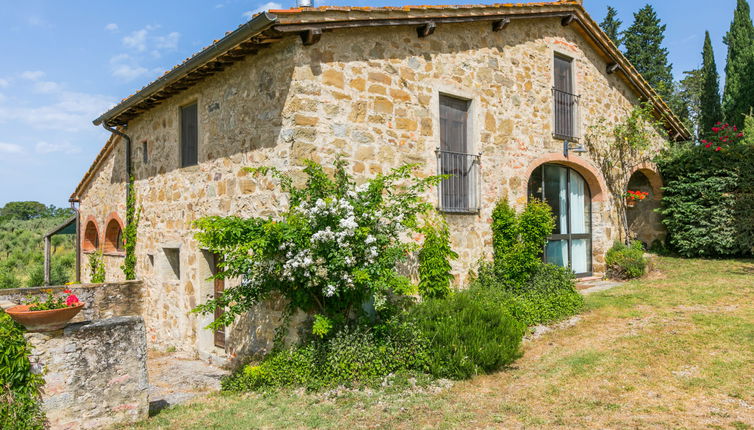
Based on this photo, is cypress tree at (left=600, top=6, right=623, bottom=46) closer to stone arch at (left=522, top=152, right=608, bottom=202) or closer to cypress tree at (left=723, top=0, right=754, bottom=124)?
cypress tree at (left=723, top=0, right=754, bottom=124)

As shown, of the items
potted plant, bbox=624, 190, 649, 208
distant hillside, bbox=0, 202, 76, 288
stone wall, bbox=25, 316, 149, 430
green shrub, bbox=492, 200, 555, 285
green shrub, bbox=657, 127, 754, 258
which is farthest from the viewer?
distant hillside, bbox=0, 202, 76, 288

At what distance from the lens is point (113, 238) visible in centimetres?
1309

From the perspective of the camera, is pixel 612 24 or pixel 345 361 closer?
pixel 345 361

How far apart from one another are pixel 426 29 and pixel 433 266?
12.1 ft

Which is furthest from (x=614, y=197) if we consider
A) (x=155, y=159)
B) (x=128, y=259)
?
(x=128, y=259)

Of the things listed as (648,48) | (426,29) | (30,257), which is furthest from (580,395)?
(648,48)

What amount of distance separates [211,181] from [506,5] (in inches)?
238

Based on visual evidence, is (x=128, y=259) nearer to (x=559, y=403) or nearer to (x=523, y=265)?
(x=523, y=265)

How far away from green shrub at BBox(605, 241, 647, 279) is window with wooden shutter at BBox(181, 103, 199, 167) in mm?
9393

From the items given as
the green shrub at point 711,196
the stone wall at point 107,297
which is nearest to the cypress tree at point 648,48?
the green shrub at point 711,196

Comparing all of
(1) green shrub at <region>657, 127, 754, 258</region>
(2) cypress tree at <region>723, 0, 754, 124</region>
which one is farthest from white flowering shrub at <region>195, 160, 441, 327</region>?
(2) cypress tree at <region>723, 0, 754, 124</region>

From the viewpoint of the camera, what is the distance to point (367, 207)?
6.11 m

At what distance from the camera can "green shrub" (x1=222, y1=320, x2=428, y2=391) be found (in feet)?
19.1

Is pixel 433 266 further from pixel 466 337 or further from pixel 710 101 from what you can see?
pixel 710 101
